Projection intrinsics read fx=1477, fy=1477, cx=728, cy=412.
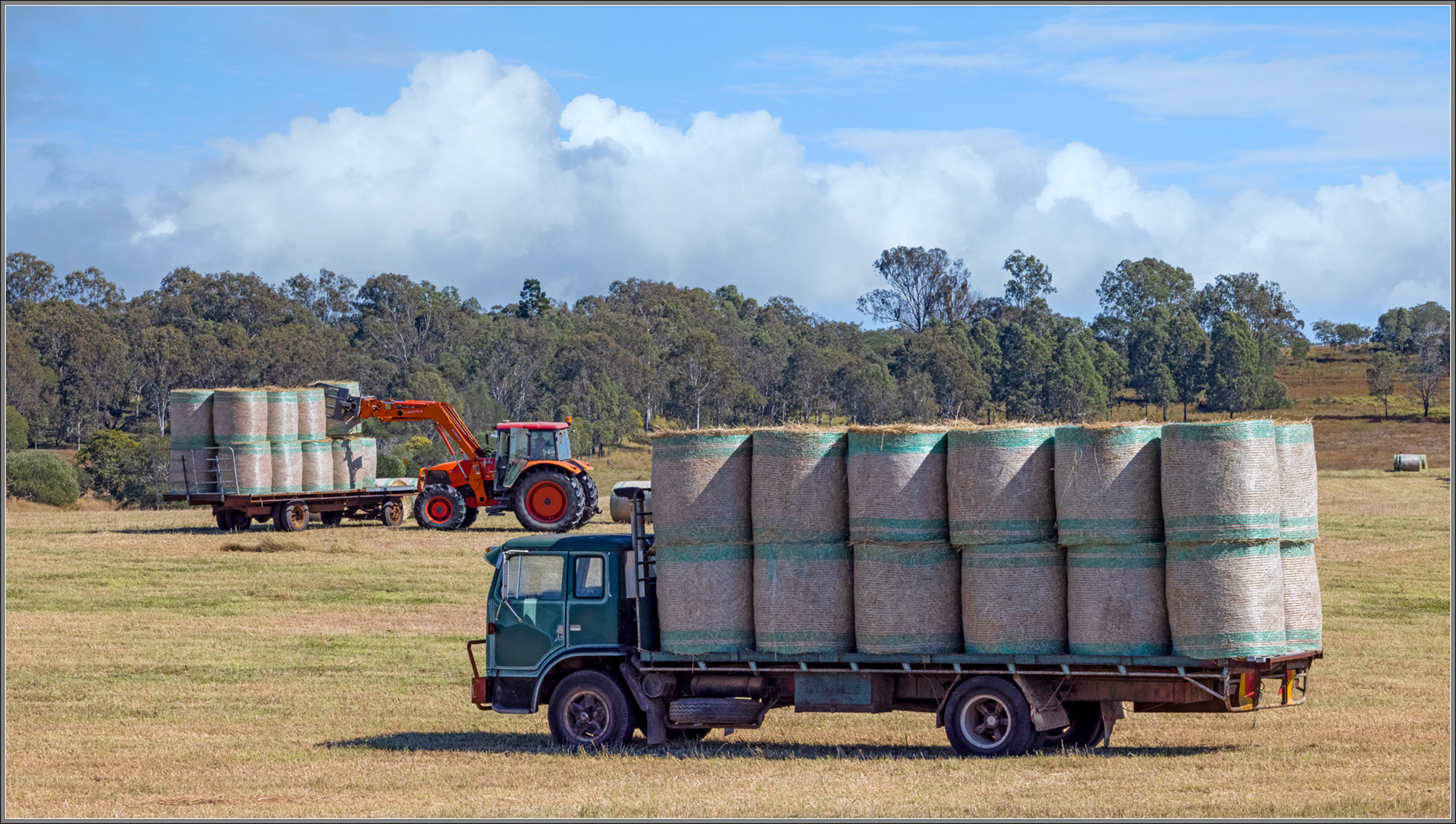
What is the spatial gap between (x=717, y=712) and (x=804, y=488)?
2172mm

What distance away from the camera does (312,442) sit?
115 ft

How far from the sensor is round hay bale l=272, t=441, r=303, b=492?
34.2 m

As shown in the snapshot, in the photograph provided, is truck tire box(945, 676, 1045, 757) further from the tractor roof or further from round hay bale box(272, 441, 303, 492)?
round hay bale box(272, 441, 303, 492)

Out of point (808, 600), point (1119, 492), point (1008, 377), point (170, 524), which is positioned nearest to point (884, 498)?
point (808, 600)

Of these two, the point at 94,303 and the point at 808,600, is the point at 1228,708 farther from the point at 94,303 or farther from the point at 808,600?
the point at 94,303

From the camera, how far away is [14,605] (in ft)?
79.1

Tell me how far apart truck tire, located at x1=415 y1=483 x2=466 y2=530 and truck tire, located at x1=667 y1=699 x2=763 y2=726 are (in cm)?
2251

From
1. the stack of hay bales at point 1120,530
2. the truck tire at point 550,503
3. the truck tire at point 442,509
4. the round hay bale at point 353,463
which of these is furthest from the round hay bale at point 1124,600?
the round hay bale at point 353,463

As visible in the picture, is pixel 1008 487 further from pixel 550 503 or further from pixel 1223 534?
pixel 550 503

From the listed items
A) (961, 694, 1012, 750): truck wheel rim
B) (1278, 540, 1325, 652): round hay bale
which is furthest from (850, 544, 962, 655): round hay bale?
(1278, 540, 1325, 652): round hay bale

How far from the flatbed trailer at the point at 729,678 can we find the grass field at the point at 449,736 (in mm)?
395

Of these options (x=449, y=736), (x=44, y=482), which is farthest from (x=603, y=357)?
(x=449, y=736)

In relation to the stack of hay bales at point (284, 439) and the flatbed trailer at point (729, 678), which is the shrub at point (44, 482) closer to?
the stack of hay bales at point (284, 439)

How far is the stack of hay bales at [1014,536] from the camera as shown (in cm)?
1202
